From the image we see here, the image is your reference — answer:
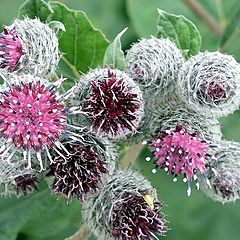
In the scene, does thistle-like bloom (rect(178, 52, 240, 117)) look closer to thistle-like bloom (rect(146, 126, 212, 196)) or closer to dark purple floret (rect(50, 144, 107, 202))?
thistle-like bloom (rect(146, 126, 212, 196))

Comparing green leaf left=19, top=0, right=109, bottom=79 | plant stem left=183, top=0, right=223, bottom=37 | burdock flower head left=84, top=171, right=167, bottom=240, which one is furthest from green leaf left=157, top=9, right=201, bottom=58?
plant stem left=183, top=0, right=223, bottom=37

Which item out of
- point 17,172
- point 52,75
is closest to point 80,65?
point 52,75

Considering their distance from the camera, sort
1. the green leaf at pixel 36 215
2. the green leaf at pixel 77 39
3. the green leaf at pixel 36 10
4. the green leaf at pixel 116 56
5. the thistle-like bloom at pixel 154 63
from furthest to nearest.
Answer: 1. the green leaf at pixel 36 215
2. the green leaf at pixel 77 39
3. the green leaf at pixel 36 10
4. the green leaf at pixel 116 56
5. the thistle-like bloom at pixel 154 63

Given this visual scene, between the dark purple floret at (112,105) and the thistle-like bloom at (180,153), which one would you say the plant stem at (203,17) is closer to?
the thistle-like bloom at (180,153)

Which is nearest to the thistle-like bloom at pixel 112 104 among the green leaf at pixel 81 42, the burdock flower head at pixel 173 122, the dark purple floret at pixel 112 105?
the dark purple floret at pixel 112 105

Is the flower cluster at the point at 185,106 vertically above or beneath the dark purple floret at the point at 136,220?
above

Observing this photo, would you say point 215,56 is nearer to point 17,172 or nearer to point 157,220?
point 157,220

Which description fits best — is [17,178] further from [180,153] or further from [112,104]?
[180,153]
